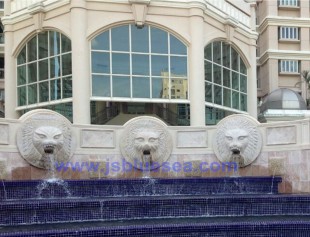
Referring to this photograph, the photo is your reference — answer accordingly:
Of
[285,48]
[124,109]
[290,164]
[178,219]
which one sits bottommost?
[178,219]

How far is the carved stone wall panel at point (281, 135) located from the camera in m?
13.7

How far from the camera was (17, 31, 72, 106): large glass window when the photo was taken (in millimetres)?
24125

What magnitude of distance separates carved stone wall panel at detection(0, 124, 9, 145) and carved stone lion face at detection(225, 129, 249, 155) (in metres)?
6.52

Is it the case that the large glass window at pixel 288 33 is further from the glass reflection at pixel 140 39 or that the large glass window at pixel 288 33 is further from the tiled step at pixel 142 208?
the tiled step at pixel 142 208

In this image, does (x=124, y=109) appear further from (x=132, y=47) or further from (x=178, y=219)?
(x=178, y=219)

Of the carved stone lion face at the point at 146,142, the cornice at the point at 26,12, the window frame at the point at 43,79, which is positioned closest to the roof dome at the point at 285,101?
the window frame at the point at 43,79

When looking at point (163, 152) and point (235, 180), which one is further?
point (163, 152)

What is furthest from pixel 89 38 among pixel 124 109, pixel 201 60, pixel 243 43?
pixel 243 43

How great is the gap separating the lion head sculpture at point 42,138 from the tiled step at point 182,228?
4194mm

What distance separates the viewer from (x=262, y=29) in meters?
45.6

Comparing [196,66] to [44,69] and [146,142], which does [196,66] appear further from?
[146,142]

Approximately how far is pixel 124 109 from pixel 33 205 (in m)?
16.2

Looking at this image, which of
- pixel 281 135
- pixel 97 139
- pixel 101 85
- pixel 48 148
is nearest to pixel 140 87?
pixel 101 85

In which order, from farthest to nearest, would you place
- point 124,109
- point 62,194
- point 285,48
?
1. point 285,48
2. point 124,109
3. point 62,194
